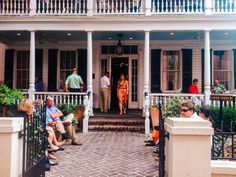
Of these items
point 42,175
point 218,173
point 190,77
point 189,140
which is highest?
point 190,77

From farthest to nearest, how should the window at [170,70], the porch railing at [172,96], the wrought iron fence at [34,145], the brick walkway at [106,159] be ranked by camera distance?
the window at [170,70] → the porch railing at [172,96] → the brick walkway at [106,159] → the wrought iron fence at [34,145]

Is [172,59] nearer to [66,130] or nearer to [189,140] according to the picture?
[66,130]

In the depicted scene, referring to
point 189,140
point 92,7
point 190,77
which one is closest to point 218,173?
point 189,140

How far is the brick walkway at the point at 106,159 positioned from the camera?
236 inches

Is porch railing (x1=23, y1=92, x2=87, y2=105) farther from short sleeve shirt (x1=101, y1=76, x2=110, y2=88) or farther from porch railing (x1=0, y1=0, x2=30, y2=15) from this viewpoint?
porch railing (x1=0, y1=0, x2=30, y2=15)

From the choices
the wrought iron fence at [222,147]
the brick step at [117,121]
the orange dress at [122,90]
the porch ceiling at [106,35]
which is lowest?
the brick step at [117,121]

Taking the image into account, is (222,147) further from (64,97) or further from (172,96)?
(64,97)

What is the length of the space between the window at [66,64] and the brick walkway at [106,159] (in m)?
6.11

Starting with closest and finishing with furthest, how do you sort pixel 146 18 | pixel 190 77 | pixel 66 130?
pixel 66 130 < pixel 146 18 < pixel 190 77

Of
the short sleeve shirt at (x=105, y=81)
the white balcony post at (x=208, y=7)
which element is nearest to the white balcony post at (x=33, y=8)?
the short sleeve shirt at (x=105, y=81)

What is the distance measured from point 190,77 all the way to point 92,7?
5.48m

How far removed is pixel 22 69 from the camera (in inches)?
622

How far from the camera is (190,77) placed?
15102mm

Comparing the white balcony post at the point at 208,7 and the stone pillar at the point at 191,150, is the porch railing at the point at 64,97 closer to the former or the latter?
the white balcony post at the point at 208,7
